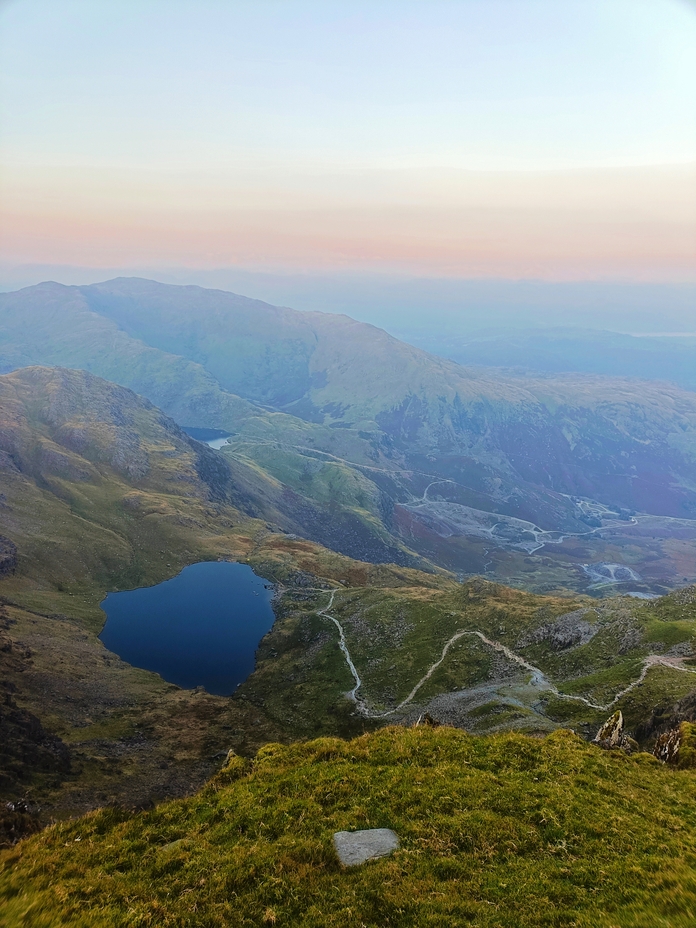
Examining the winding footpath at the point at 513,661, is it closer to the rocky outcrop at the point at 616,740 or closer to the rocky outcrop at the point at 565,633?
the rocky outcrop at the point at 565,633

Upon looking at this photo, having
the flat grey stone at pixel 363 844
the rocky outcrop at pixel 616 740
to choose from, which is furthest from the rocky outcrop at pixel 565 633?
the flat grey stone at pixel 363 844

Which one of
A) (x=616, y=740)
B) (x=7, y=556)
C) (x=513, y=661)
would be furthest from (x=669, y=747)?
(x=7, y=556)

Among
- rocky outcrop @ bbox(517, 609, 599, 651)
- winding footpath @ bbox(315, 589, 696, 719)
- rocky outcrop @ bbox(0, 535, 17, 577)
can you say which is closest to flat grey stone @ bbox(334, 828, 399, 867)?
winding footpath @ bbox(315, 589, 696, 719)

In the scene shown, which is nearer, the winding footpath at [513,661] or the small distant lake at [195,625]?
the winding footpath at [513,661]

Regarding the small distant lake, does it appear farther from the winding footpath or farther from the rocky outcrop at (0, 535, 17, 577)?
the winding footpath

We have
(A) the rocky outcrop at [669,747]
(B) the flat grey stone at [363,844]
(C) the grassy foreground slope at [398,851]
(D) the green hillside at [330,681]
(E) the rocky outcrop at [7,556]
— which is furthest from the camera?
(E) the rocky outcrop at [7,556]

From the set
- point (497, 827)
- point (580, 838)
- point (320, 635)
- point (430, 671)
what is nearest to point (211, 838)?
point (497, 827)

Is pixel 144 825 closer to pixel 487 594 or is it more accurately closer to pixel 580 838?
pixel 580 838
